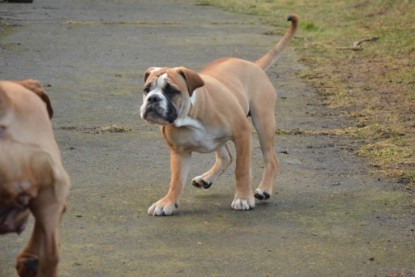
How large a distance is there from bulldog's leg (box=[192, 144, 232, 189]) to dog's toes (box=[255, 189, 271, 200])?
0.49 meters

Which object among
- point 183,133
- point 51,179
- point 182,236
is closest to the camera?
point 51,179

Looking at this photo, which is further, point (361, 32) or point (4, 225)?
point (361, 32)

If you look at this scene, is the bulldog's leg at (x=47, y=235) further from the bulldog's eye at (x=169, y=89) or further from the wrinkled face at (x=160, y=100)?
the bulldog's eye at (x=169, y=89)

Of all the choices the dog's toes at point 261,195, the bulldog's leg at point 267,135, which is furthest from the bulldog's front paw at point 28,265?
the bulldog's leg at point 267,135

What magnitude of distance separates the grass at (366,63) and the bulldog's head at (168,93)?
1863 millimetres

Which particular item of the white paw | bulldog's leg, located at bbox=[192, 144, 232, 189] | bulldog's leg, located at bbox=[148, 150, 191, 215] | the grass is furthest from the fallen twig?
the white paw

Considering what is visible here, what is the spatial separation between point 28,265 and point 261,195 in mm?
2933

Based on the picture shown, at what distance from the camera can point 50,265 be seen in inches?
181

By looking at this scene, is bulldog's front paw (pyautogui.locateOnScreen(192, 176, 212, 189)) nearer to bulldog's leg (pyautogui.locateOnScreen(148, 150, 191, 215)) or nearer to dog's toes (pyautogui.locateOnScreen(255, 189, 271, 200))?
bulldog's leg (pyautogui.locateOnScreen(148, 150, 191, 215))

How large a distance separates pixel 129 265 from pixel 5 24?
532 inches

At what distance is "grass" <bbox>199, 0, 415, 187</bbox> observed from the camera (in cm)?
933

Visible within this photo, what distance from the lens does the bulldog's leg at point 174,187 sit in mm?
6998

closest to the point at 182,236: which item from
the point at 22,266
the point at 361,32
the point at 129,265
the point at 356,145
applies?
the point at 129,265

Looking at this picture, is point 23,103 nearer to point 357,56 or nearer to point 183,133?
point 183,133
